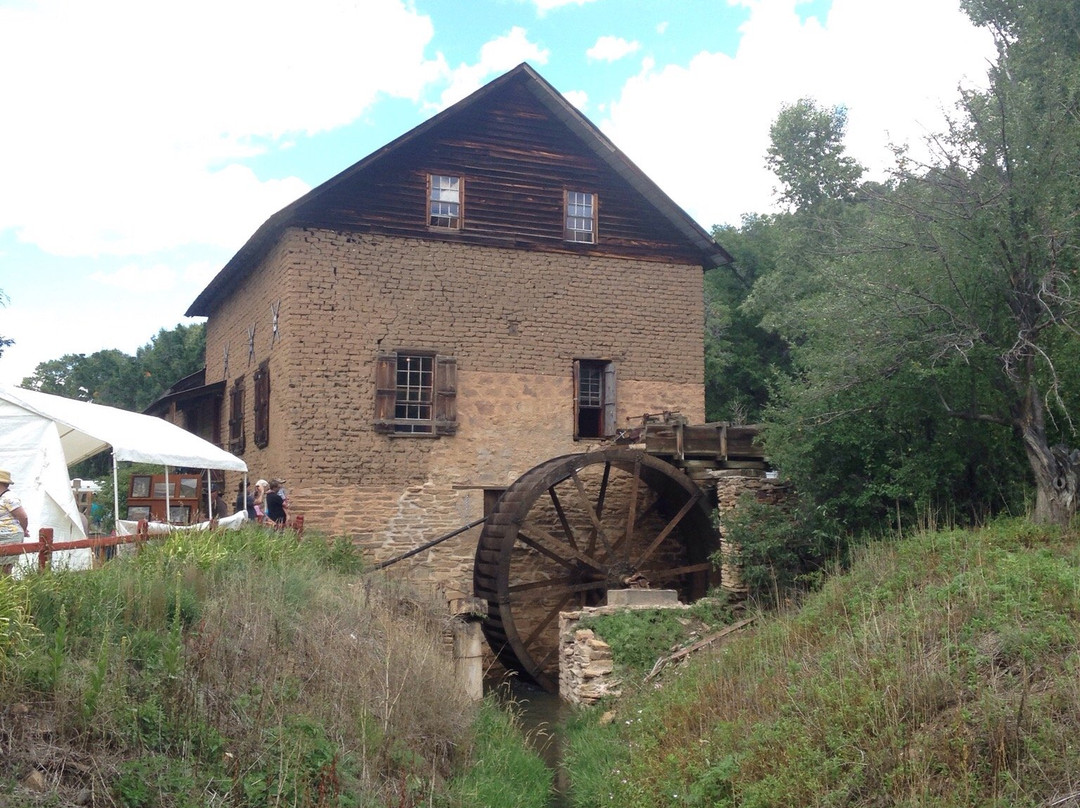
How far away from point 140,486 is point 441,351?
4888 mm

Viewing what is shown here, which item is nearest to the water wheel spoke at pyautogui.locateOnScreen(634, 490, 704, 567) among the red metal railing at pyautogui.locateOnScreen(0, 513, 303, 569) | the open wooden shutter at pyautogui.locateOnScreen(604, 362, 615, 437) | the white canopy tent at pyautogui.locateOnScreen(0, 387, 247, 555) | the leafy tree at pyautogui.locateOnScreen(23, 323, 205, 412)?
the open wooden shutter at pyautogui.locateOnScreen(604, 362, 615, 437)

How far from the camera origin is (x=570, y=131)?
17.0m

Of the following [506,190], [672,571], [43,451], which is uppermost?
[506,190]

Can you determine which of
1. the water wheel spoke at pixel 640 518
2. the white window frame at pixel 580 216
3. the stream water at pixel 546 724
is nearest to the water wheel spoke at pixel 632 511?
the water wheel spoke at pixel 640 518

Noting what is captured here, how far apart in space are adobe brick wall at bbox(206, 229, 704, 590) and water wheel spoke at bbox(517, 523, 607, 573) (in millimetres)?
1027

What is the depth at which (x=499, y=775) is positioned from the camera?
8.88 metres

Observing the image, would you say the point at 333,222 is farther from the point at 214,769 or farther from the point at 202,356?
the point at 202,356

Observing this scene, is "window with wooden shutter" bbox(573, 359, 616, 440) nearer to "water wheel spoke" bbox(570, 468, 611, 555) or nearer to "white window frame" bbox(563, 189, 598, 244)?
"water wheel spoke" bbox(570, 468, 611, 555)

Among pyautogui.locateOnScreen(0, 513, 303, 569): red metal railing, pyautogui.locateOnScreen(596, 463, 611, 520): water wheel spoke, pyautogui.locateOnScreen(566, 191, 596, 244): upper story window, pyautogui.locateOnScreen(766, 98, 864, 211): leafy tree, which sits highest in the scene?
pyautogui.locateOnScreen(766, 98, 864, 211): leafy tree

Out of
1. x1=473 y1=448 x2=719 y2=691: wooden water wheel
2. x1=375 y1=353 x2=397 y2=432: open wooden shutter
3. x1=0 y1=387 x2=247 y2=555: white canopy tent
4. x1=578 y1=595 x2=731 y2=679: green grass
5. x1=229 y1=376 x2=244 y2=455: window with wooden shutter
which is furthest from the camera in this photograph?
x1=229 y1=376 x2=244 y2=455: window with wooden shutter

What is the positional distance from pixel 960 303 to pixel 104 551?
8.87 meters

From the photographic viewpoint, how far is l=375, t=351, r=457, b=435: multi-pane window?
15344 millimetres

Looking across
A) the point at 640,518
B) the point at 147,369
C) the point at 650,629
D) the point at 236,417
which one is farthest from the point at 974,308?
the point at 147,369

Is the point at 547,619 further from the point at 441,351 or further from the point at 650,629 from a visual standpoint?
the point at 441,351
